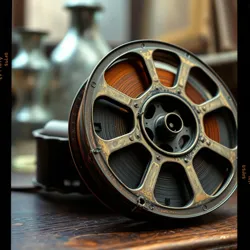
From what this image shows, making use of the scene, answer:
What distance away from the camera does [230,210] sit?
1.09 meters

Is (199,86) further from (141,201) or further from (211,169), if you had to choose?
(141,201)

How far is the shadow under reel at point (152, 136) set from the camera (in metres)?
0.92

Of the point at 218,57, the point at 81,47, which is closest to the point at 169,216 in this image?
the point at 218,57

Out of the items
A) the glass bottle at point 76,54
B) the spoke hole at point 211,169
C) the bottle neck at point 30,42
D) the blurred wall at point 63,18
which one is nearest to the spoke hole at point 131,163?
the spoke hole at point 211,169

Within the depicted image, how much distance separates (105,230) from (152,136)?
0.18m

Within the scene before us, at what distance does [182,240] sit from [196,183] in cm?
15

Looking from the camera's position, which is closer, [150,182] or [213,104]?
[150,182]

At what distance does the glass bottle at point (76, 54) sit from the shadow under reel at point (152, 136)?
76 cm

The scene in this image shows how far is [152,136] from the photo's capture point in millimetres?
984

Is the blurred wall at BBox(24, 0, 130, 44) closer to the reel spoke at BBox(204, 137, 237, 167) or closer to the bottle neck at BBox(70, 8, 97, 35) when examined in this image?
the bottle neck at BBox(70, 8, 97, 35)

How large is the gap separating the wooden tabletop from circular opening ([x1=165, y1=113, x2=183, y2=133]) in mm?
158

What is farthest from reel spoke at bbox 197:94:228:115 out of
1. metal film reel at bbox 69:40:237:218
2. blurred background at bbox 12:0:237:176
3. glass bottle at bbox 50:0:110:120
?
glass bottle at bbox 50:0:110:120

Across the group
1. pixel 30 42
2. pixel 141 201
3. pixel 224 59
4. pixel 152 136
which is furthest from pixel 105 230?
pixel 30 42

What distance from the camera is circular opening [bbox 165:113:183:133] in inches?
38.8
